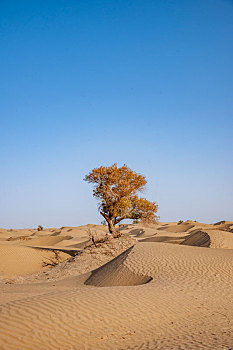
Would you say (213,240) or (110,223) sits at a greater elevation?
(110,223)

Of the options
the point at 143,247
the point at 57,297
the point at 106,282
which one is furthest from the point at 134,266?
the point at 57,297

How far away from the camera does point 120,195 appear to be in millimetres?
21812

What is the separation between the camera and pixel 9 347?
4.99 meters

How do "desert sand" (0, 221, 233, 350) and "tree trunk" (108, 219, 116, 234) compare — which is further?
"tree trunk" (108, 219, 116, 234)

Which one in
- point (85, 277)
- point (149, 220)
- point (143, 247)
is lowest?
point (85, 277)

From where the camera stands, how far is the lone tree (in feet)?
70.8

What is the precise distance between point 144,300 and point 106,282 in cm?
449

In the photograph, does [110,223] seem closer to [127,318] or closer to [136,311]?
[136,311]

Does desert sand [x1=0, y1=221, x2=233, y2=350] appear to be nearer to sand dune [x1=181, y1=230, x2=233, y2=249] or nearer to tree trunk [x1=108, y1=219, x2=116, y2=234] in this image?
sand dune [x1=181, y1=230, x2=233, y2=249]

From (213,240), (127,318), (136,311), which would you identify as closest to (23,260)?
(213,240)

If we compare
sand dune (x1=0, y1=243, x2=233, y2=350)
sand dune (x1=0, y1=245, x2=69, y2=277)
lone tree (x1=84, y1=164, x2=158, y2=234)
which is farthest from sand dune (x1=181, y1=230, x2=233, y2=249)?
sand dune (x1=0, y1=243, x2=233, y2=350)

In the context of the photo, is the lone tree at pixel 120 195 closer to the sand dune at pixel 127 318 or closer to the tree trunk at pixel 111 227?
the tree trunk at pixel 111 227

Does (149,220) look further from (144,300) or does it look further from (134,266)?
(144,300)

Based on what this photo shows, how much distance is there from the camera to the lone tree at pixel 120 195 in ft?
70.8
